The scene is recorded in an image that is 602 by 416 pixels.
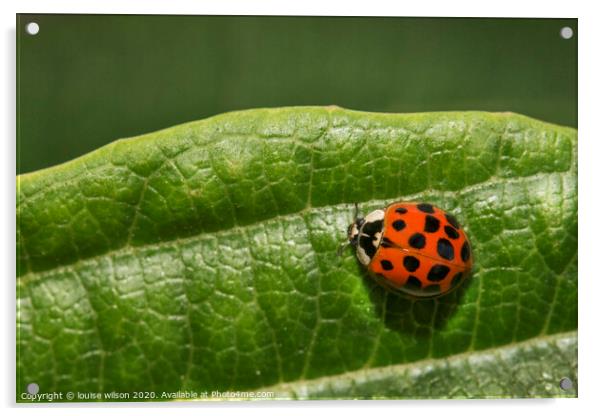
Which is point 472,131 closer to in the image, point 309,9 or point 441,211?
point 441,211

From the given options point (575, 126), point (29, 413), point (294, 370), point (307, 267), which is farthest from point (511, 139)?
point (29, 413)

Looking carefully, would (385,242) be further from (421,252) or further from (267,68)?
(267,68)

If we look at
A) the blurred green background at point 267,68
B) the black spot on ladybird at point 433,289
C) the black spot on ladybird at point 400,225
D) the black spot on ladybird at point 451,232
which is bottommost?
the black spot on ladybird at point 433,289

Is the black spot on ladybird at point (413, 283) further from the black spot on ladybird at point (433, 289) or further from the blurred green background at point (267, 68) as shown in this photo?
the blurred green background at point (267, 68)

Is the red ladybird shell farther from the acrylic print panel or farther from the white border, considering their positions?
the white border

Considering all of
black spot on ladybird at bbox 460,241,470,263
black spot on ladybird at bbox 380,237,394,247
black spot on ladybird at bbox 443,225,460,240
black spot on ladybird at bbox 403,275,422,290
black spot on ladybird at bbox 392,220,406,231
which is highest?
black spot on ladybird at bbox 392,220,406,231

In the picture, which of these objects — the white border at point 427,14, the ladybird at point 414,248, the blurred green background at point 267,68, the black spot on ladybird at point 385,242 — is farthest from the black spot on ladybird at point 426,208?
the white border at point 427,14

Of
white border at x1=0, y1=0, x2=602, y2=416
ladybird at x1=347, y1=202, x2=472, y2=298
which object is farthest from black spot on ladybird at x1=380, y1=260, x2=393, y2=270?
white border at x1=0, y1=0, x2=602, y2=416
